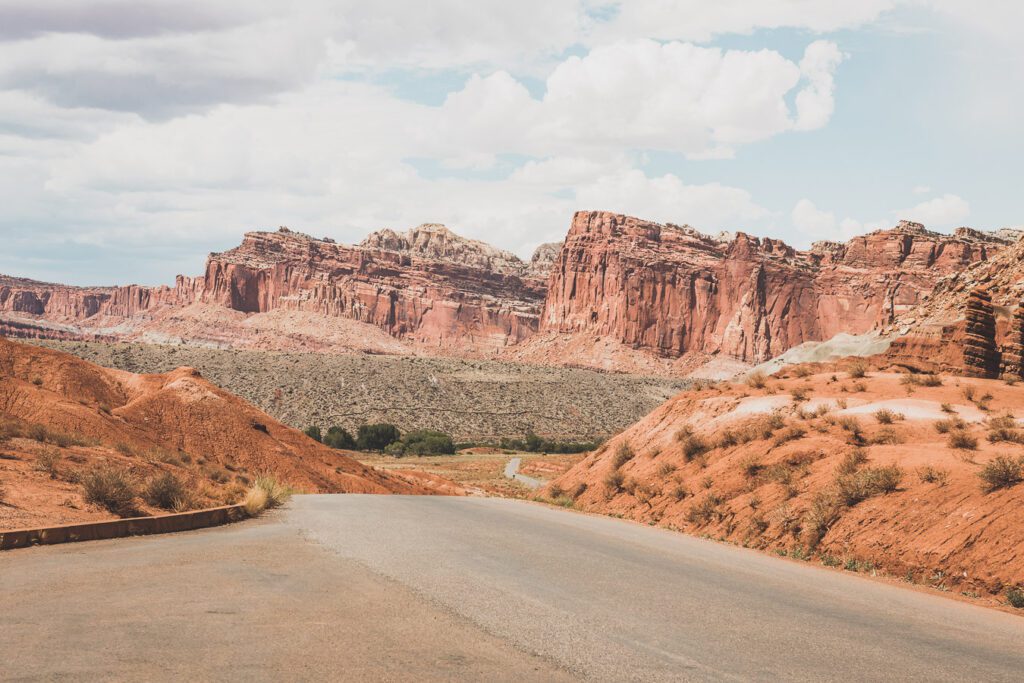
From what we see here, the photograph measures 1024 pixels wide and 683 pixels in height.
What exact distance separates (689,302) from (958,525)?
18327 centimetres

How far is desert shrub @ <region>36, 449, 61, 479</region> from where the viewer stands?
58.9 feet

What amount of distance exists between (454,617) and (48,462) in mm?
13528

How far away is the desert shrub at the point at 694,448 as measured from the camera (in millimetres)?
27078

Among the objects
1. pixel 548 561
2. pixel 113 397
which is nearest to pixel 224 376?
pixel 113 397

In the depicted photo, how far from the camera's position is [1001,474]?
15195 millimetres

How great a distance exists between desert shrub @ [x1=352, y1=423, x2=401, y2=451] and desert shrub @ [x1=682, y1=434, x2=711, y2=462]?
62.1 metres

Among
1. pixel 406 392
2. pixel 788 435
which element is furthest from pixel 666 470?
pixel 406 392

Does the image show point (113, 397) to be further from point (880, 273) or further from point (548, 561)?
point (880, 273)

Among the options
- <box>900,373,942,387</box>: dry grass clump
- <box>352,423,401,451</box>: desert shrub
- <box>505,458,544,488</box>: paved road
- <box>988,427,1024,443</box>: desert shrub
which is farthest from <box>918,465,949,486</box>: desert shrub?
<box>352,423,401,451</box>: desert shrub

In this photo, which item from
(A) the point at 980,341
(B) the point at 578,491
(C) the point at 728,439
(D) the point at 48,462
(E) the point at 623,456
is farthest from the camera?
(A) the point at 980,341

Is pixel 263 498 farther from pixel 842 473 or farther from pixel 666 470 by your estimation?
pixel 842 473

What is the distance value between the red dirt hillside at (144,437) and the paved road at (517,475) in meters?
9.99

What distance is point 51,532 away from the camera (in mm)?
12688

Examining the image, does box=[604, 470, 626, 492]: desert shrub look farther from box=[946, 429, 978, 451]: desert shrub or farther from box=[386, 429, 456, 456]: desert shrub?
box=[386, 429, 456, 456]: desert shrub
